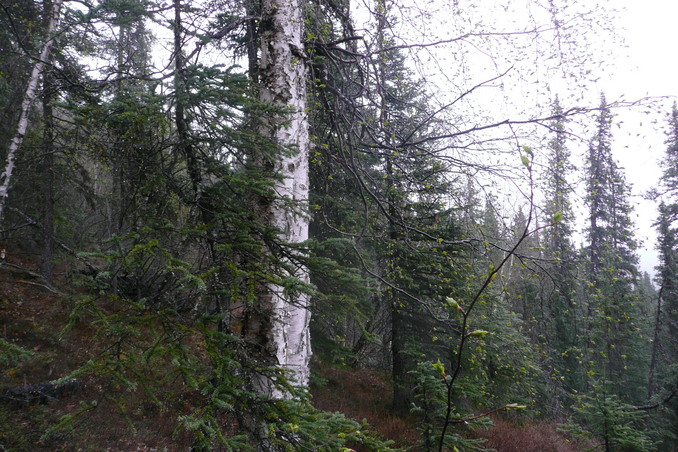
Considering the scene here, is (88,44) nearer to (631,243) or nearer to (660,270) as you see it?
(631,243)

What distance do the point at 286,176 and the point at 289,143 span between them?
1.48 ft

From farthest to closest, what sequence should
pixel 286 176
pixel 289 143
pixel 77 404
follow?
1. pixel 77 404
2. pixel 289 143
3. pixel 286 176

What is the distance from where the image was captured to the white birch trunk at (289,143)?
2578mm

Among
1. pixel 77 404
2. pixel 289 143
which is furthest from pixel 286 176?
pixel 77 404

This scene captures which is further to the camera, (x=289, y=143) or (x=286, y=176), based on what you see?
(x=289, y=143)

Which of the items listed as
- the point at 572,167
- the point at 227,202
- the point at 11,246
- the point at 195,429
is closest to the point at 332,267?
the point at 227,202

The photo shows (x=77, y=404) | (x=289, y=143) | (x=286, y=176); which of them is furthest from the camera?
(x=77, y=404)

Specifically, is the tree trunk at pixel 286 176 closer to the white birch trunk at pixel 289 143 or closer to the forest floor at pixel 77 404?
the white birch trunk at pixel 289 143

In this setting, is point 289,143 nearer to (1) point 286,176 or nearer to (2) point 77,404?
(1) point 286,176

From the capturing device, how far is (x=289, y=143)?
2824 millimetres

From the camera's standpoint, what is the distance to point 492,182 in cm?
361

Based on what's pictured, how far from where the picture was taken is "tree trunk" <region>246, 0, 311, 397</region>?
250 cm

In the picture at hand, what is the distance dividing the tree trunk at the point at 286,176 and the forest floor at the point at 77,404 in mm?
3147

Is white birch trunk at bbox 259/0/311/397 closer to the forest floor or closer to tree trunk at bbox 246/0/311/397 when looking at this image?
tree trunk at bbox 246/0/311/397
